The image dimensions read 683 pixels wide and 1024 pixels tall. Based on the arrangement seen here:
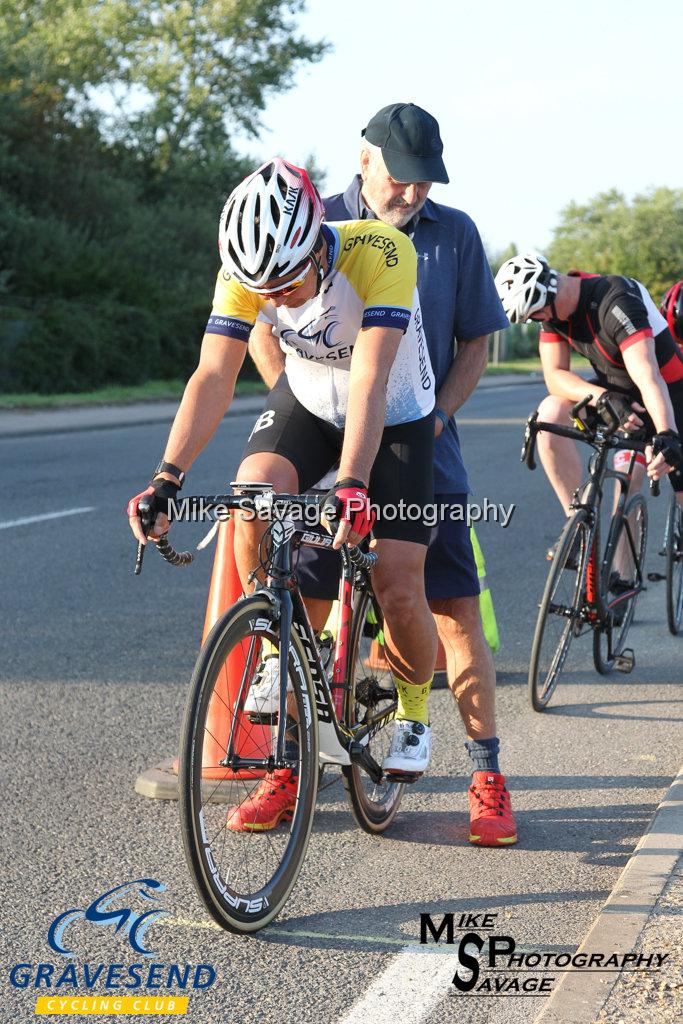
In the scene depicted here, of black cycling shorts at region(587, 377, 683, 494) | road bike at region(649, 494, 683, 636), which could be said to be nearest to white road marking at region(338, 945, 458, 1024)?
black cycling shorts at region(587, 377, 683, 494)

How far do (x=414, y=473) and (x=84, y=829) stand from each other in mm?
1537

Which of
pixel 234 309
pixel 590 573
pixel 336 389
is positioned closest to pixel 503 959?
pixel 336 389

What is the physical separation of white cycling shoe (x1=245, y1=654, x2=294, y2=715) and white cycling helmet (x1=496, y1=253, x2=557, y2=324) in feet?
8.72

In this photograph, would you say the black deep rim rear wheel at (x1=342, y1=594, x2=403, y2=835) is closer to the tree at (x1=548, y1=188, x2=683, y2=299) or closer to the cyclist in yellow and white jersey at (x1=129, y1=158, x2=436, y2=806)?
the cyclist in yellow and white jersey at (x1=129, y1=158, x2=436, y2=806)

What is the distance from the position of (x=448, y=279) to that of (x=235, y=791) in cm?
196

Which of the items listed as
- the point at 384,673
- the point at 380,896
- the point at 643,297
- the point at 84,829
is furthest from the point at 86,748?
the point at 643,297

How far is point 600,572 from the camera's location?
19.8 feet

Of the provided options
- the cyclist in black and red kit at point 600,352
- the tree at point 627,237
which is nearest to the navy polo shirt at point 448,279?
the cyclist in black and red kit at point 600,352

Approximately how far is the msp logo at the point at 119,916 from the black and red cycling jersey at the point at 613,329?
3.40 meters

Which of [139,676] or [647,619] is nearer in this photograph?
[139,676]

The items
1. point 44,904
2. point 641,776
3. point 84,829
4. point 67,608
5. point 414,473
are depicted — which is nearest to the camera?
point 44,904

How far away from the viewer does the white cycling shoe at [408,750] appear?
3.98 metres

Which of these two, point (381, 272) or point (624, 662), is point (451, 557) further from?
point (624, 662)

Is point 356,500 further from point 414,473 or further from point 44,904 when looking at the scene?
point 44,904
